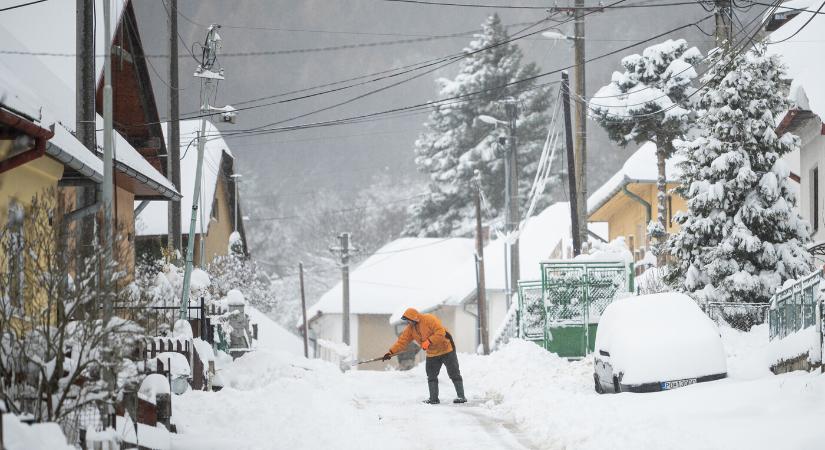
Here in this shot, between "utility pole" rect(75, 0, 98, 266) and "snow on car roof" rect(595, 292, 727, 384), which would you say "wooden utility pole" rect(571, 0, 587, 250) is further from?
"utility pole" rect(75, 0, 98, 266)

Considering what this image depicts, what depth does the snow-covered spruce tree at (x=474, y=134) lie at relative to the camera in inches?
3110

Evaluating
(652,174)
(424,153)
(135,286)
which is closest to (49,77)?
(135,286)

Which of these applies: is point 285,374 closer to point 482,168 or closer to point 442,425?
point 442,425

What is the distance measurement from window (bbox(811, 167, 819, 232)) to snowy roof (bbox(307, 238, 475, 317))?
3106 cm

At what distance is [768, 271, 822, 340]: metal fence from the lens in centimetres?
1517

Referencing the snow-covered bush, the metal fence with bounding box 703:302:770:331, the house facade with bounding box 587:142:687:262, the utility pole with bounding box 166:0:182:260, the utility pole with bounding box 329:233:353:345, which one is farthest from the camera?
the utility pole with bounding box 329:233:353:345

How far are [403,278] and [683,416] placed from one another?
176 ft

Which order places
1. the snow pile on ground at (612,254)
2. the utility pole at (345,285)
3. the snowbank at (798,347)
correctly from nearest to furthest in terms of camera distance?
1. the snowbank at (798,347)
2. the snow pile on ground at (612,254)
3. the utility pole at (345,285)

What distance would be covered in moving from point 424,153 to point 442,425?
73164 mm

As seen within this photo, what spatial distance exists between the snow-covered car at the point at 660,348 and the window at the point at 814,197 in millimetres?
9409

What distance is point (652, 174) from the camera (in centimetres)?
3803

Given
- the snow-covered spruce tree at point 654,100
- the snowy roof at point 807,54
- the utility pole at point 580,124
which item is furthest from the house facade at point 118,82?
the snow-covered spruce tree at point 654,100

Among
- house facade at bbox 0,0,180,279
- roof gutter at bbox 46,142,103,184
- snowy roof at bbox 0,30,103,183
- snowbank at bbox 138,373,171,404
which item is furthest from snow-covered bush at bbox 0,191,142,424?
house facade at bbox 0,0,180,279

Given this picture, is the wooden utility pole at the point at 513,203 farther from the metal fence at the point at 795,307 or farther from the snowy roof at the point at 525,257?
the metal fence at the point at 795,307
